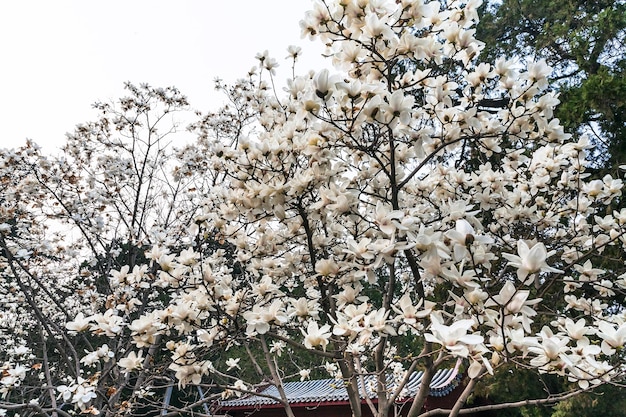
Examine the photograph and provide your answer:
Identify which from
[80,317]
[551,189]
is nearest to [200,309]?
[80,317]

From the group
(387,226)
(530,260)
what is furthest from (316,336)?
(530,260)

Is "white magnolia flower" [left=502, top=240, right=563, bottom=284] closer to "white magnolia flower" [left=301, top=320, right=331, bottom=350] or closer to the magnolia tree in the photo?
the magnolia tree

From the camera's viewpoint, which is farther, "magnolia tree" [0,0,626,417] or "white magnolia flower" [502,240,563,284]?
"magnolia tree" [0,0,626,417]

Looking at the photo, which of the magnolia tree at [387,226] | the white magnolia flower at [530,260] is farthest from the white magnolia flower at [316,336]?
Answer: the white magnolia flower at [530,260]

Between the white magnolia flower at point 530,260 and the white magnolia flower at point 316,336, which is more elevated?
the white magnolia flower at point 530,260

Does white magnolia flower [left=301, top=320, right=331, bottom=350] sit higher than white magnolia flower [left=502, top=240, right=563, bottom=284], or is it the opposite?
white magnolia flower [left=502, top=240, right=563, bottom=284]

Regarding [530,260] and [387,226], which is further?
[387,226]

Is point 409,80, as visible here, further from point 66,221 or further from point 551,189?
point 66,221

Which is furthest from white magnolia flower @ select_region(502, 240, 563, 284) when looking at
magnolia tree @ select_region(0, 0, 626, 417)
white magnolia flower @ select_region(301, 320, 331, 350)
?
white magnolia flower @ select_region(301, 320, 331, 350)

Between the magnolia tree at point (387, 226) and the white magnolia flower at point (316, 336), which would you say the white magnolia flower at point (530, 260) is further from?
the white magnolia flower at point (316, 336)

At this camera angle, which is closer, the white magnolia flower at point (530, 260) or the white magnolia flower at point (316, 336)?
the white magnolia flower at point (530, 260)

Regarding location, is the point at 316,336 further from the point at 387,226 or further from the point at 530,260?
the point at 530,260

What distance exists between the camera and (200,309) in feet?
5.39

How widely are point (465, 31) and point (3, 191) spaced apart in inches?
157
